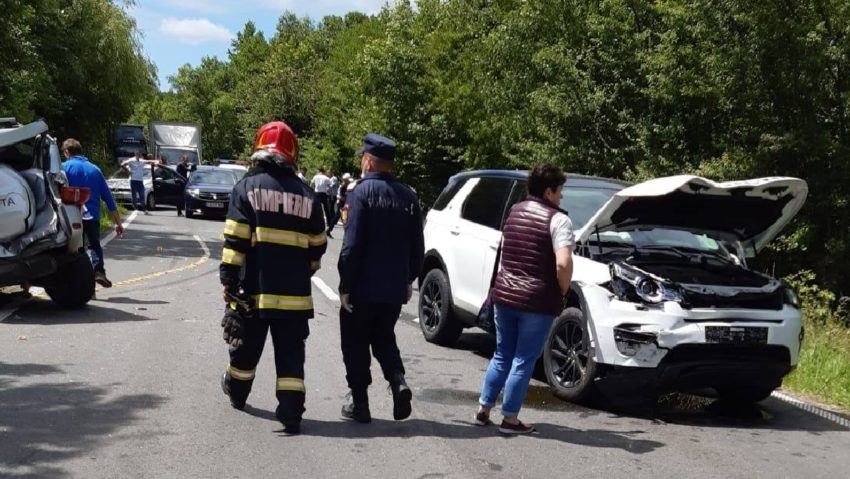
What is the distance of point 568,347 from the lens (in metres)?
7.23

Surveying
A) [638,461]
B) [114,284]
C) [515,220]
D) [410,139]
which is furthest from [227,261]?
[410,139]

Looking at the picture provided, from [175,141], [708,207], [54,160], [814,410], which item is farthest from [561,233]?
[175,141]

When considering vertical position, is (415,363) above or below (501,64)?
below

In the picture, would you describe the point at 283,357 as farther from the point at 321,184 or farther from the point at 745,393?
the point at 321,184

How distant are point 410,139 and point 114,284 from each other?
2333 centimetres

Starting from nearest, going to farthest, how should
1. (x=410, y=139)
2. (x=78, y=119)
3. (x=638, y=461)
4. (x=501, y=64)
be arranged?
(x=638, y=461)
(x=501, y=64)
(x=410, y=139)
(x=78, y=119)

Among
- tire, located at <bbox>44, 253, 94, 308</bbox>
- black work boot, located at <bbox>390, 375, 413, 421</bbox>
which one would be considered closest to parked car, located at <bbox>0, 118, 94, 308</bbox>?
tire, located at <bbox>44, 253, 94, 308</bbox>

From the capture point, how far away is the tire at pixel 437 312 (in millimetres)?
9281

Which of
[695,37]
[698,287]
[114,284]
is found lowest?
[114,284]

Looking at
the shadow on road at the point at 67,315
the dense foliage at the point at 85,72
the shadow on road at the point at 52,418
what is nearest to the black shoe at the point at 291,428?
the shadow on road at the point at 52,418

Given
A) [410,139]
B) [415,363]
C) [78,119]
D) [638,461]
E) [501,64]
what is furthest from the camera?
[78,119]

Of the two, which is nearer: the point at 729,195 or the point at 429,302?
the point at 729,195

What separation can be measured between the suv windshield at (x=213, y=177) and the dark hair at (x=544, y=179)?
77.9 ft

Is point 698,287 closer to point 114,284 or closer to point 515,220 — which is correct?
point 515,220
